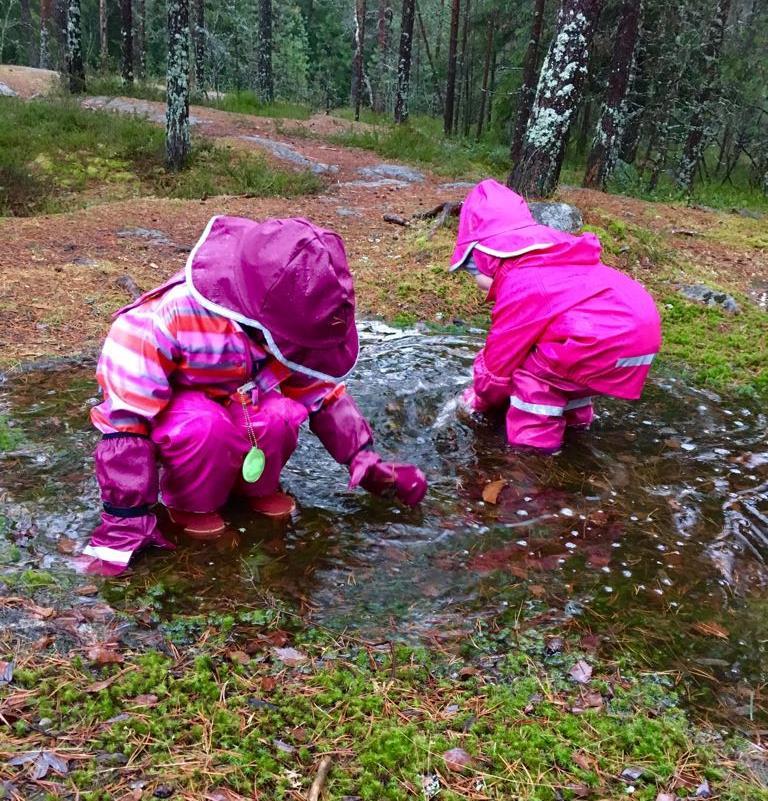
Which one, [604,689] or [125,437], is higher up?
[125,437]

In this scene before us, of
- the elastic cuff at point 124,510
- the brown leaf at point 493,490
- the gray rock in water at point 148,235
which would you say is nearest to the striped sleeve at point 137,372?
the elastic cuff at point 124,510

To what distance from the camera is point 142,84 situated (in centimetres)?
1622

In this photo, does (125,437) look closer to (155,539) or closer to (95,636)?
(155,539)

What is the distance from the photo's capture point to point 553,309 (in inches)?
134

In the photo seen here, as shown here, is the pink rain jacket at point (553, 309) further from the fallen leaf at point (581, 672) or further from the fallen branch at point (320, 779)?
the fallen branch at point (320, 779)

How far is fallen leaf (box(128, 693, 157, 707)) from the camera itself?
175 cm

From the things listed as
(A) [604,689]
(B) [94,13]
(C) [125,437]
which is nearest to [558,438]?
(A) [604,689]

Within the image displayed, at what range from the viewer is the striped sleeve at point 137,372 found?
7.38 feet

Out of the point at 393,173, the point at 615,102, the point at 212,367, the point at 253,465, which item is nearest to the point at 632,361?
the point at 253,465

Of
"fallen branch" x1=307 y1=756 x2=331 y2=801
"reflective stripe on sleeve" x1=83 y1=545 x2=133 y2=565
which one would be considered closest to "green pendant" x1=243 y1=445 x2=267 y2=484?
"reflective stripe on sleeve" x1=83 y1=545 x2=133 y2=565

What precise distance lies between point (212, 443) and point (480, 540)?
1.15 meters

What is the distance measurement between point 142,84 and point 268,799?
58.7ft

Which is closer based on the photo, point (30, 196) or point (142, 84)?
point (30, 196)

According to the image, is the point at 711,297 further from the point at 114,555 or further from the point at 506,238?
the point at 114,555
